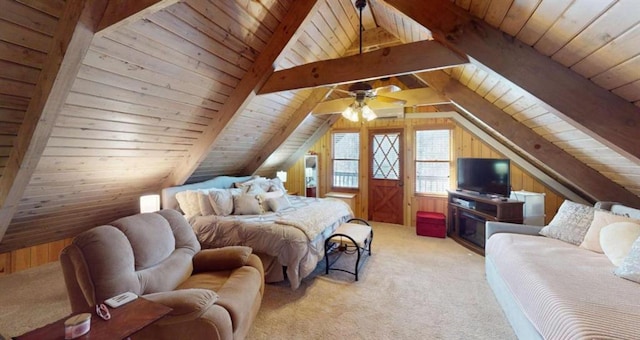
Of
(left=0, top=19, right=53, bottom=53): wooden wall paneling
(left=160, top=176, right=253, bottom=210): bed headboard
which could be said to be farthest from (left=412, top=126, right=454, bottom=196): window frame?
(left=0, top=19, right=53, bottom=53): wooden wall paneling

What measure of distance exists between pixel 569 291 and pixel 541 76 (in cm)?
140

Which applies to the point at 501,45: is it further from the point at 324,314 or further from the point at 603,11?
the point at 324,314

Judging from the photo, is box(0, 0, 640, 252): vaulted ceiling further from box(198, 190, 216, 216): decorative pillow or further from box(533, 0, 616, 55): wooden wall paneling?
box(198, 190, 216, 216): decorative pillow

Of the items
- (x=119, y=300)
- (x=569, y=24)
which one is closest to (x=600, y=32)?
(x=569, y=24)

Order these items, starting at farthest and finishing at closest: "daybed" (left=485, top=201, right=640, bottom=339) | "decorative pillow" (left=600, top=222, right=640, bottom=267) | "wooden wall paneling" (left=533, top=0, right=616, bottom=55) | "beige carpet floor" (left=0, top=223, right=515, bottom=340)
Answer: "beige carpet floor" (left=0, top=223, right=515, bottom=340) → "decorative pillow" (left=600, top=222, right=640, bottom=267) → "daybed" (left=485, top=201, right=640, bottom=339) → "wooden wall paneling" (left=533, top=0, right=616, bottom=55)

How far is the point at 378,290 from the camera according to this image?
2.79m

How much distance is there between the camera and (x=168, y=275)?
6.23 ft

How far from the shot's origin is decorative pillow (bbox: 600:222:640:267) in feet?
6.46

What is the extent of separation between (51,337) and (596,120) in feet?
10.4

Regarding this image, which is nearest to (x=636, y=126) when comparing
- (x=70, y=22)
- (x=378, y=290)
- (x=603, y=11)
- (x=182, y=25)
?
(x=603, y=11)

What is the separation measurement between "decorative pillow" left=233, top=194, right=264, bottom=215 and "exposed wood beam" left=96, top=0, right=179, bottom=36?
239 centimetres

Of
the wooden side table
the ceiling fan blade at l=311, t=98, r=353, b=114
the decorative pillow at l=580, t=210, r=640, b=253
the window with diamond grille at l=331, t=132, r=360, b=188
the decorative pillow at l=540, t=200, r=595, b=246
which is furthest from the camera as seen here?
the window with diamond grille at l=331, t=132, r=360, b=188

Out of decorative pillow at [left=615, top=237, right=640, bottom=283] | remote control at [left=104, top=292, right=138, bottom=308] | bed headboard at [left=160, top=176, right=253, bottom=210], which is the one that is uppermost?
bed headboard at [left=160, top=176, right=253, bottom=210]

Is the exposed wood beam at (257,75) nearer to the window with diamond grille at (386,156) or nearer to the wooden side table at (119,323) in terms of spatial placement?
the wooden side table at (119,323)
